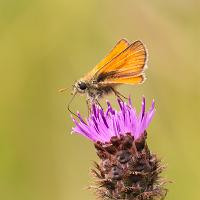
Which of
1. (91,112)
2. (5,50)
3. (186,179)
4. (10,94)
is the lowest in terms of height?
(186,179)

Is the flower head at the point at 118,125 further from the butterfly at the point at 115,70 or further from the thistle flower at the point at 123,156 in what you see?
the butterfly at the point at 115,70

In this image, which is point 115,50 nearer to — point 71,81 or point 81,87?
point 81,87

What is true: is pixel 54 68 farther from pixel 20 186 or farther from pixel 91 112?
pixel 91 112

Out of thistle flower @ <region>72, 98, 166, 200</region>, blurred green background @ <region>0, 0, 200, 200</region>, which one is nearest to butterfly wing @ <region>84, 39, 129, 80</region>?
thistle flower @ <region>72, 98, 166, 200</region>

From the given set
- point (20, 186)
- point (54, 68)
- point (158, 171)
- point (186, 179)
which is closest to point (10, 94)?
point (54, 68)

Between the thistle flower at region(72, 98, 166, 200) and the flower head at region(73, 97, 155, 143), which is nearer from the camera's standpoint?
the thistle flower at region(72, 98, 166, 200)

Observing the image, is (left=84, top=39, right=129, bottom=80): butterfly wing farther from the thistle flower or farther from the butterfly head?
the thistle flower

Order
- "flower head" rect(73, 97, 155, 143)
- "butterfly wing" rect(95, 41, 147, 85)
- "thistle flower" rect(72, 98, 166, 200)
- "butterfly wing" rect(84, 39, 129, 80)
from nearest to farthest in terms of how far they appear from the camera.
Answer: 1. "thistle flower" rect(72, 98, 166, 200)
2. "flower head" rect(73, 97, 155, 143)
3. "butterfly wing" rect(95, 41, 147, 85)
4. "butterfly wing" rect(84, 39, 129, 80)
